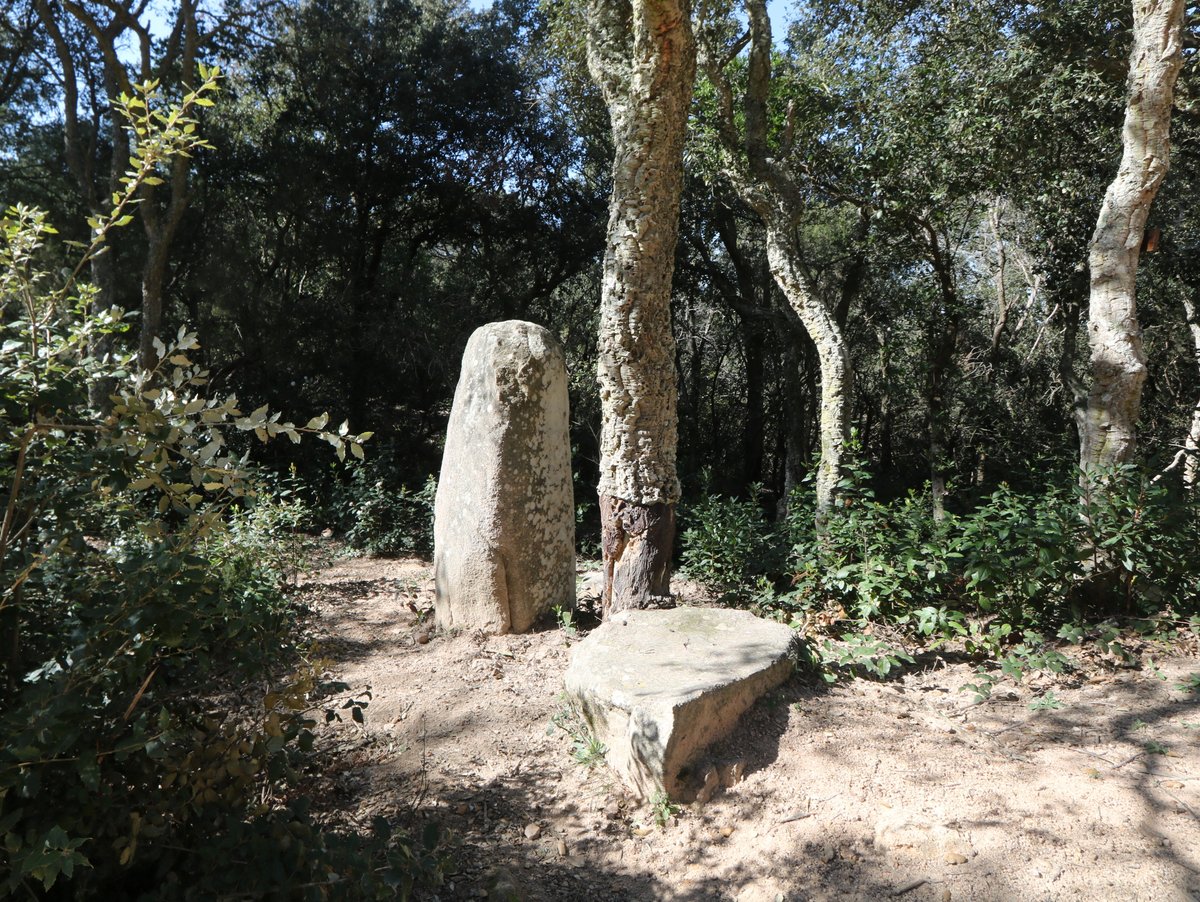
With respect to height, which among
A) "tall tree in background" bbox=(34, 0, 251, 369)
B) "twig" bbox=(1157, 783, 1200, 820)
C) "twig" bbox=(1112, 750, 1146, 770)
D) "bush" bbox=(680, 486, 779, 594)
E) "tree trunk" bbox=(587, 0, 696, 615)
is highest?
"tall tree in background" bbox=(34, 0, 251, 369)

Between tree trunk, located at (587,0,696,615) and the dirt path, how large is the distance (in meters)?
1.12

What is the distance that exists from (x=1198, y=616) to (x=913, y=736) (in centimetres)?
216

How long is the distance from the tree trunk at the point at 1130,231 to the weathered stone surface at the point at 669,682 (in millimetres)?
2730

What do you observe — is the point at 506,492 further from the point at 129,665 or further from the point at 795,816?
the point at 129,665

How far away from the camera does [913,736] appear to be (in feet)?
11.7

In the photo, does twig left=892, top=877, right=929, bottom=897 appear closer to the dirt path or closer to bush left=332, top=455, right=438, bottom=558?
the dirt path

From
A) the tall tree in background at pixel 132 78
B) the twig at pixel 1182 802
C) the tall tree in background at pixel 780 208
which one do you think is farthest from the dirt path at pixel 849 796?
the tall tree in background at pixel 132 78

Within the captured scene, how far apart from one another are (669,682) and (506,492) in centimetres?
221

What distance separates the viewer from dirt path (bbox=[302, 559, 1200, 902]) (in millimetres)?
2764

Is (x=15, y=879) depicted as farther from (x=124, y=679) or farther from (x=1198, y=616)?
(x=1198, y=616)

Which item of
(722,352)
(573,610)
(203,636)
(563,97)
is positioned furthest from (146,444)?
(722,352)

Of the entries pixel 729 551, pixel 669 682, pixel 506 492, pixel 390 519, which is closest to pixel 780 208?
pixel 729 551

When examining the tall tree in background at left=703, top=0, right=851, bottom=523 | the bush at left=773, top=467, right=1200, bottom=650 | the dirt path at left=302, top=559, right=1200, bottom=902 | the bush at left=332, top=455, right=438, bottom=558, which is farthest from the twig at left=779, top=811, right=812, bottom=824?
the bush at left=332, top=455, right=438, bottom=558

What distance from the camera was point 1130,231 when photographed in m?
5.11
